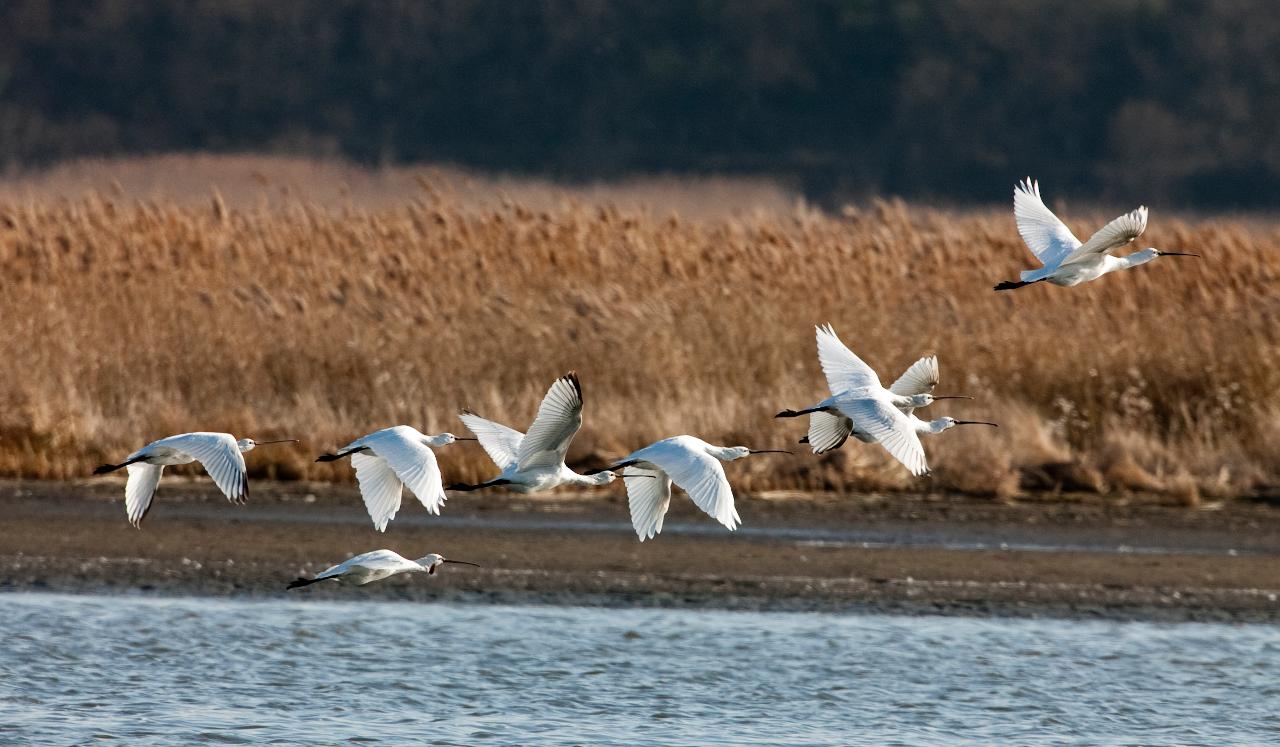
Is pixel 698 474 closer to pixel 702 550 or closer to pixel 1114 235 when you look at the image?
pixel 1114 235

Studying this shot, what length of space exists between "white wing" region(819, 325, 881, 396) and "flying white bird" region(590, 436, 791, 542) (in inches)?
22.6

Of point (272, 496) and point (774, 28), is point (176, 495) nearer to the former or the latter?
point (272, 496)

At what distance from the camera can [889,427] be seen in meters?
7.29

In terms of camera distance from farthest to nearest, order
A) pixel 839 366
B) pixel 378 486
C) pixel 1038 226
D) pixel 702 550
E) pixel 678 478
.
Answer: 1. pixel 702 550
2. pixel 1038 226
3. pixel 839 366
4. pixel 378 486
5. pixel 678 478

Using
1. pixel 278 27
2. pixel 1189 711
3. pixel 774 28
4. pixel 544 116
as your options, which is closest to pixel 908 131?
pixel 774 28

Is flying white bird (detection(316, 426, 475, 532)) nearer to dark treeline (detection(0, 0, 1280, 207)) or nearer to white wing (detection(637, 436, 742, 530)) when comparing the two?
white wing (detection(637, 436, 742, 530))

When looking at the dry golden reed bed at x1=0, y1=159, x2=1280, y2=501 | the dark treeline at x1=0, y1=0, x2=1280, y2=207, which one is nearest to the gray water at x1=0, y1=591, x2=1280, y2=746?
the dry golden reed bed at x1=0, y1=159, x2=1280, y2=501

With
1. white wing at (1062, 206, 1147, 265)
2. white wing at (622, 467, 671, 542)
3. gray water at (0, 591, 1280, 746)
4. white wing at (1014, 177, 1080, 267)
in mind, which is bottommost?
gray water at (0, 591, 1280, 746)

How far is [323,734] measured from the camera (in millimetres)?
11570

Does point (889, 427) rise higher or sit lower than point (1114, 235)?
lower

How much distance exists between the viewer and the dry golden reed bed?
18469mm

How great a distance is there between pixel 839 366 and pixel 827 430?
47 cm

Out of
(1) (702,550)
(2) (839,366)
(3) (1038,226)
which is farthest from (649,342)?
(2) (839,366)

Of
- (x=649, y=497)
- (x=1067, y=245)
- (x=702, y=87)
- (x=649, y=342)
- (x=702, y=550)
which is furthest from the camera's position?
(x=702, y=87)
